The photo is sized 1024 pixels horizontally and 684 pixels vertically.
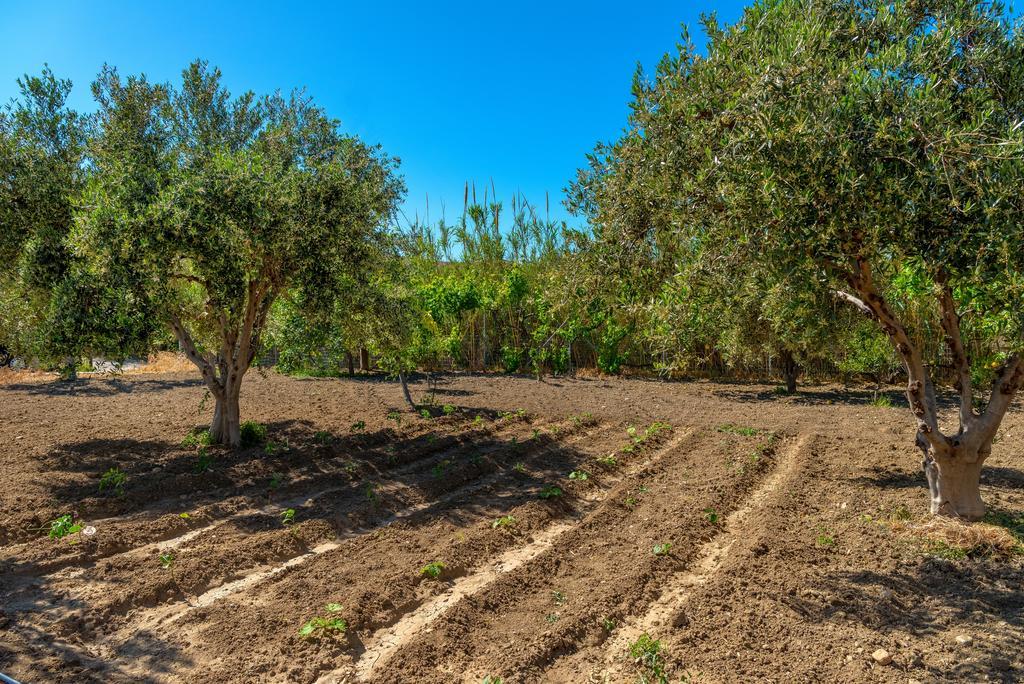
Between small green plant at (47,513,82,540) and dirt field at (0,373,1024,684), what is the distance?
8 centimetres

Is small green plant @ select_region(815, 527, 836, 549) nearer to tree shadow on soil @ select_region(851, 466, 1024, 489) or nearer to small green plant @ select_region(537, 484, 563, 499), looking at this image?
tree shadow on soil @ select_region(851, 466, 1024, 489)

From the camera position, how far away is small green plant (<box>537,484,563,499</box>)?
8195 millimetres

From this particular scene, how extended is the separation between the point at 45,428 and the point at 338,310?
6.74 m

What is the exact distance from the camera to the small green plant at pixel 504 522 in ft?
23.5

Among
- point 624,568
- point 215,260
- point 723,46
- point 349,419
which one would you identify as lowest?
point 624,568

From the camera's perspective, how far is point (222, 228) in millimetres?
8117

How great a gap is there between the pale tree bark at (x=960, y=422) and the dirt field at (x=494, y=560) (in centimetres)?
54

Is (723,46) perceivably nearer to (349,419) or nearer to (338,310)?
(338,310)

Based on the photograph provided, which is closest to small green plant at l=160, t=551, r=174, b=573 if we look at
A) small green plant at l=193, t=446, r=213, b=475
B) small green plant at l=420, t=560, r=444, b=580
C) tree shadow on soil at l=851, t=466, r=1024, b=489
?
small green plant at l=420, t=560, r=444, b=580

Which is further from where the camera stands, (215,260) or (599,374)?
(599,374)

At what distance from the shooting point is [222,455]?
9.85 m

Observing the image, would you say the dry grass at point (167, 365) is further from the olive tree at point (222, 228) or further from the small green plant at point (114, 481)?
the small green plant at point (114, 481)

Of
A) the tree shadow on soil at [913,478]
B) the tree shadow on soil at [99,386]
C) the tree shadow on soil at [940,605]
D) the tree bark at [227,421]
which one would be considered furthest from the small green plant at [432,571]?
the tree shadow on soil at [99,386]

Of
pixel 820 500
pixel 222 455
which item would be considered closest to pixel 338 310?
pixel 222 455
